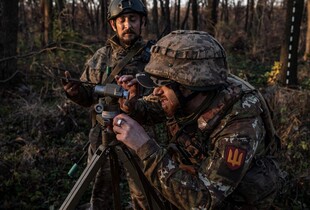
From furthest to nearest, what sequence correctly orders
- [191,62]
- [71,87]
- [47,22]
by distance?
[47,22] < [71,87] < [191,62]

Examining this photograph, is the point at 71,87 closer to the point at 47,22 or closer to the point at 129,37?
the point at 129,37

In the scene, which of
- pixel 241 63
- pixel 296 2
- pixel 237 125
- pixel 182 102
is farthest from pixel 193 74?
pixel 241 63

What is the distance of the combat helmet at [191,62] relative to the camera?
6.57 ft

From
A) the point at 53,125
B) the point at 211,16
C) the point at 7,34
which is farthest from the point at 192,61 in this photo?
the point at 211,16

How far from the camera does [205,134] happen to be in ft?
6.91

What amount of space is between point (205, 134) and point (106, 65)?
1.61 m

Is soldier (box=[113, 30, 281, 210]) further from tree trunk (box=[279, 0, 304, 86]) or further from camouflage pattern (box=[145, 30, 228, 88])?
tree trunk (box=[279, 0, 304, 86])

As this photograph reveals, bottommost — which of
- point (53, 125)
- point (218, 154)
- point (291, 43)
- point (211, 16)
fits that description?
point (53, 125)

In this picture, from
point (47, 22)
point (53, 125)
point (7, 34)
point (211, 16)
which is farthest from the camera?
point (211, 16)

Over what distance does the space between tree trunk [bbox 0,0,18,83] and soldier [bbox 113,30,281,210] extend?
6.17 m

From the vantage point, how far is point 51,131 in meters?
5.76

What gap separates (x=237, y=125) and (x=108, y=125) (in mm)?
735

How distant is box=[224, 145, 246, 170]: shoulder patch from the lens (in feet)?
6.05

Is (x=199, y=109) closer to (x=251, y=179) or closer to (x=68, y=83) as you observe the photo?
(x=251, y=179)
